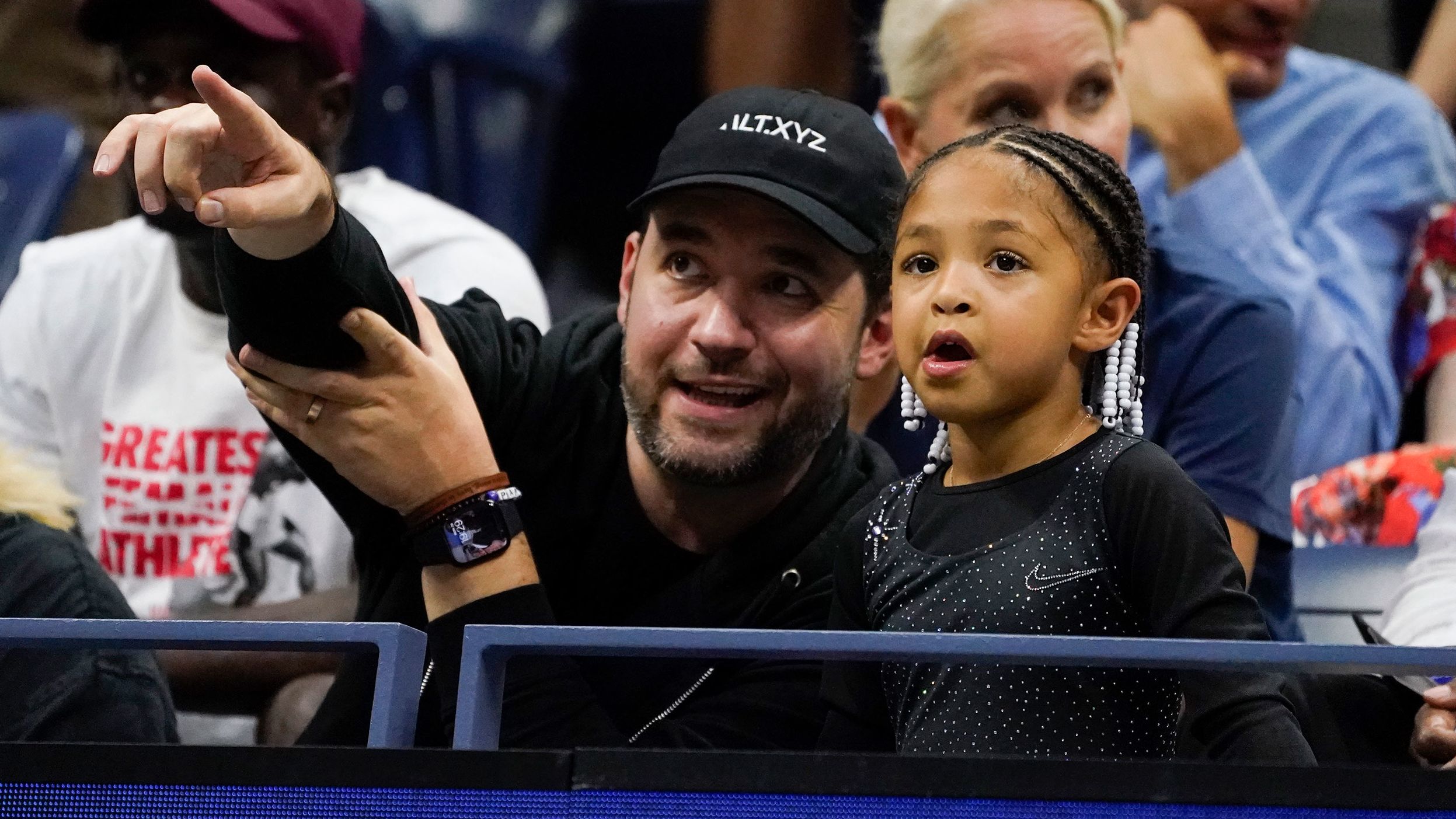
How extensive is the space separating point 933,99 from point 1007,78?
12cm

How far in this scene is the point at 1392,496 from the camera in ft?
7.53

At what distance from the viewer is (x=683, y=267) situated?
179 cm

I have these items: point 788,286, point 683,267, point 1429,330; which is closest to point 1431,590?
point 788,286

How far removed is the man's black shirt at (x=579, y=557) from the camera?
5.15 feet

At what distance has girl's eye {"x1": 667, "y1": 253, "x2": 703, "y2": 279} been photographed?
178 cm

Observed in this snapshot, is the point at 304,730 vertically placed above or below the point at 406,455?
below

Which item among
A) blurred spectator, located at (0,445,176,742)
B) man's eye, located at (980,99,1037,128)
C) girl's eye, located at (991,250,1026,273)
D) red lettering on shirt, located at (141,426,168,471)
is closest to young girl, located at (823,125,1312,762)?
girl's eye, located at (991,250,1026,273)

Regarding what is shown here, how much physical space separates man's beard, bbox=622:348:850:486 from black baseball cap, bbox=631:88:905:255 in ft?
0.58

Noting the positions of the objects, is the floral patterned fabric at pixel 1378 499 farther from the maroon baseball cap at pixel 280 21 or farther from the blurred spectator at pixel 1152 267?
the maroon baseball cap at pixel 280 21

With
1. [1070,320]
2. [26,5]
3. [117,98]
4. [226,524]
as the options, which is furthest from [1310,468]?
[26,5]

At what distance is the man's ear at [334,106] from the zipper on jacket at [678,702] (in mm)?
1328

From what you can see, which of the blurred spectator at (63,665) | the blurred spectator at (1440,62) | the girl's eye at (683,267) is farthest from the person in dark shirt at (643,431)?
the blurred spectator at (1440,62)

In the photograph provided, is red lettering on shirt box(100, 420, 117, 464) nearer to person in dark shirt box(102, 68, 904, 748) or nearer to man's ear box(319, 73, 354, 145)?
man's ear box(319, 73, 354, 145)

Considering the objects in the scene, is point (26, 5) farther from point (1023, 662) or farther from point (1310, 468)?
point (1023, 662)
